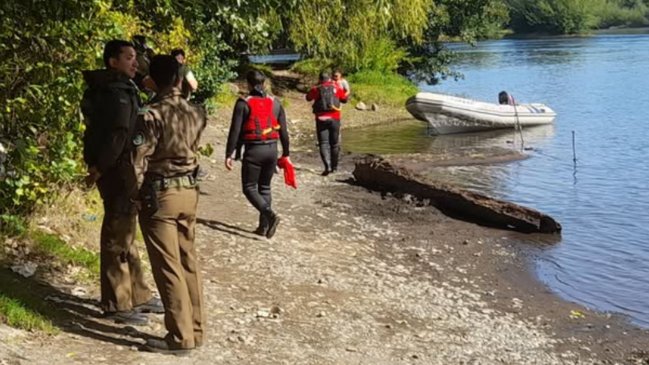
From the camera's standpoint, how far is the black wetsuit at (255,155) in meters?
9.16

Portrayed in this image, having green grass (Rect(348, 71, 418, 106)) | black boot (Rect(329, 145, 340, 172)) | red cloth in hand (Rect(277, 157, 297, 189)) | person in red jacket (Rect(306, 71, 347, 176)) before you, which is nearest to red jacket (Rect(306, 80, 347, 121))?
person in red jacket (Rect(306, 71, 347, 176))

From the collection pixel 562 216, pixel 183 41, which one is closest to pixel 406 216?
pixel 562 216

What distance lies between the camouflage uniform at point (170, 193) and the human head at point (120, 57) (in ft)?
1.00

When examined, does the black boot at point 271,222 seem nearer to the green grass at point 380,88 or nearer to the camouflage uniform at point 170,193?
the camouflage uniform at point 170,193

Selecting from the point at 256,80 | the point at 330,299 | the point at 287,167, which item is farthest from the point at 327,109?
the point at 330,299

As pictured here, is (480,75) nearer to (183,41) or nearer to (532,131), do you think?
(532,131)

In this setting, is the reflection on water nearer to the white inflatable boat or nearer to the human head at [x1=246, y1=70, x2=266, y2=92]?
the white inflatable boat

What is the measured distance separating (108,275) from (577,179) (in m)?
12.6

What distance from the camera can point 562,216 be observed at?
43.6 feet

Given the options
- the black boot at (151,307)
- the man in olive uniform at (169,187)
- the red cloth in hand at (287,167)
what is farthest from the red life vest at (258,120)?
the man in olive uniform at (169,187)

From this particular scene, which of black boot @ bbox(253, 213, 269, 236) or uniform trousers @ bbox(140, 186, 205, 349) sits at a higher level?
uniform trousers @ bbox(140, 186, 205, 349)

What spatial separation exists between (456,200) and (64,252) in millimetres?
6516

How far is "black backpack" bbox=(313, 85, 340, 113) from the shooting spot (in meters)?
13.9

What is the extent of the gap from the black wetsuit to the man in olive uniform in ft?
11.9
